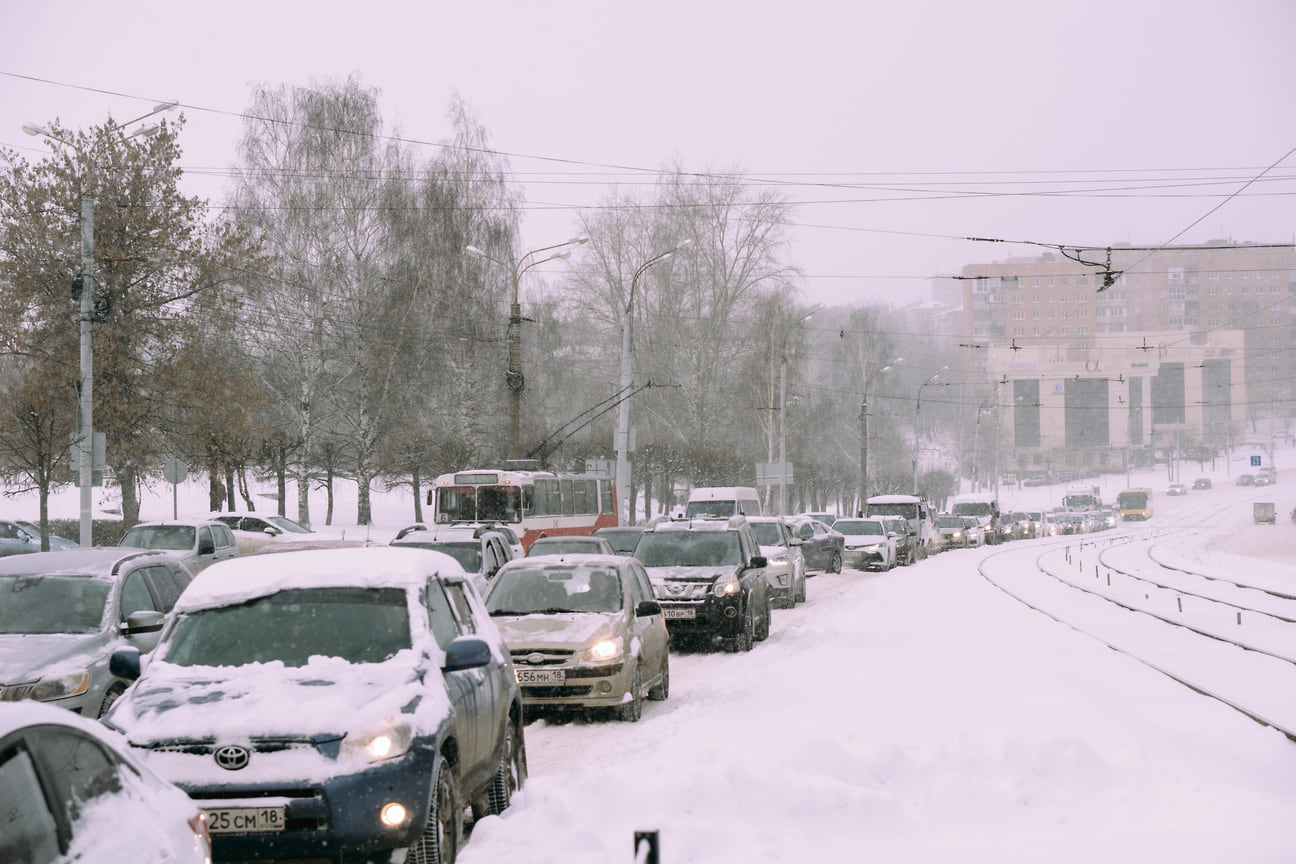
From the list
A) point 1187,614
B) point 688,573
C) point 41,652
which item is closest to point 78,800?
point 41,652

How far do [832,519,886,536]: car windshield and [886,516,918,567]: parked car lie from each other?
135 centimetres

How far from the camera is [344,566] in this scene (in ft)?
23.3

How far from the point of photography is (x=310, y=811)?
564 cm

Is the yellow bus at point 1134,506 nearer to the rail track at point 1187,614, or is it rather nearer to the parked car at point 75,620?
the rail track at point 1187,614

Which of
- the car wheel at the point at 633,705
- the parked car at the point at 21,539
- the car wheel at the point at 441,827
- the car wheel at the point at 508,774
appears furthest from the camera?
the parked car at the point at 21,539

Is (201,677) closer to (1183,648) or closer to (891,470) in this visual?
(1183,648)

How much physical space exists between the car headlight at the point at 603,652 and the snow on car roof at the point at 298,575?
14.3ft

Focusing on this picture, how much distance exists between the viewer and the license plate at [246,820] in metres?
5.61

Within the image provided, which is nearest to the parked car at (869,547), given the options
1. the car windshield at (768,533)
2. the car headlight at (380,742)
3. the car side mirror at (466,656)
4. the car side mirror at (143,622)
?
the car windshield at (768,533)

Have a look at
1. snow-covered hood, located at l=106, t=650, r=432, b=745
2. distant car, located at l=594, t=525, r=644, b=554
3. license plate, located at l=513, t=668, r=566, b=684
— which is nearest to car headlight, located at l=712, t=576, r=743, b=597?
license plate, located at l=513, t=668, r=566, b=684

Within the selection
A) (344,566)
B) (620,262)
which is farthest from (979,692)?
(620,262)

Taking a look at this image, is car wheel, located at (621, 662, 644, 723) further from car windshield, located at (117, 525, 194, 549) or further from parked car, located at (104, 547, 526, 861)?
car windshield, located at (117, 525, 194, 549)

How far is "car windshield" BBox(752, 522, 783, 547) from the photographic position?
26.6 meters

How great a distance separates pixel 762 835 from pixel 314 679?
236cm
